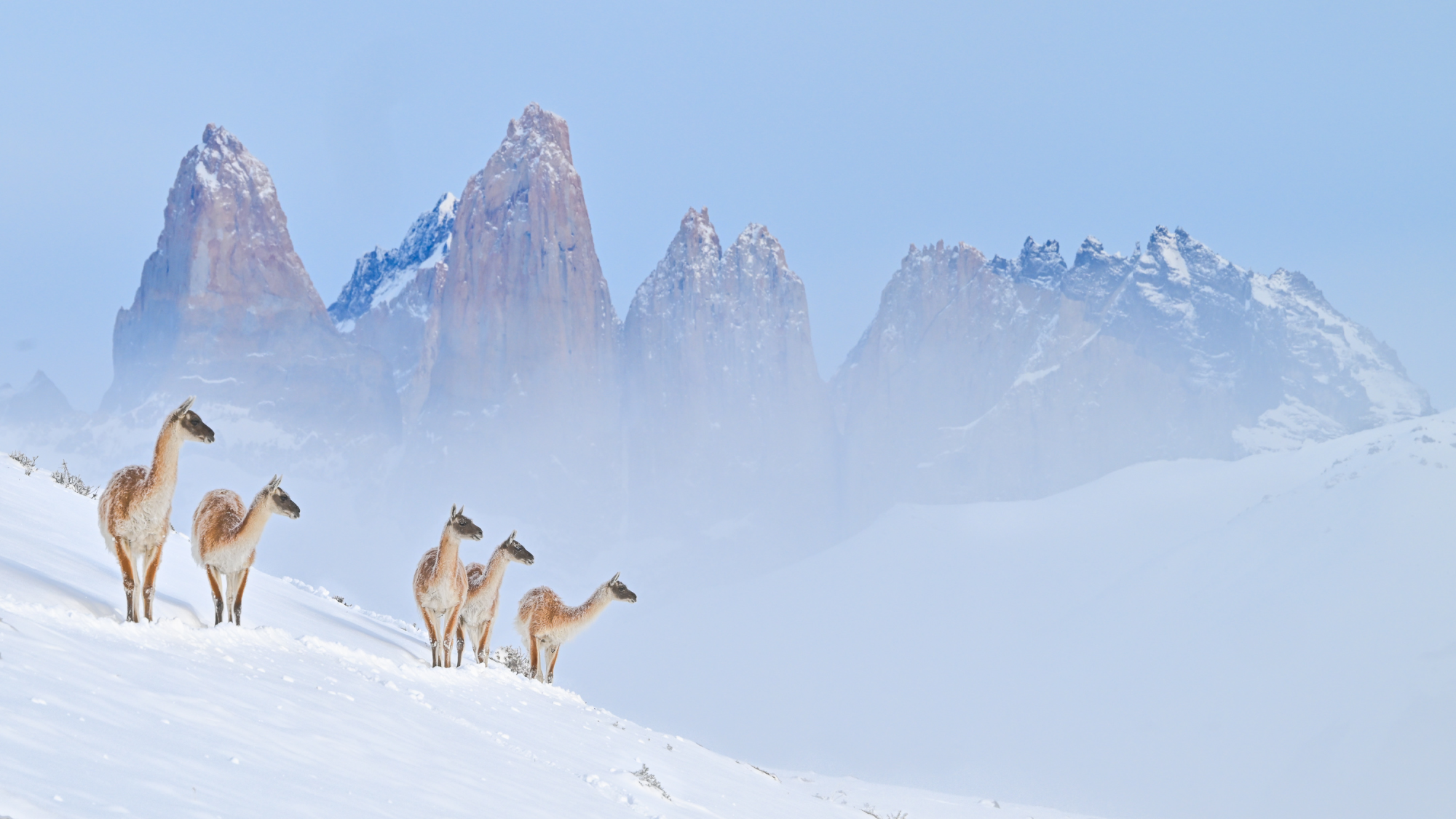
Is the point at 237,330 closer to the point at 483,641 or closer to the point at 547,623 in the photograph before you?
the point at 547,623

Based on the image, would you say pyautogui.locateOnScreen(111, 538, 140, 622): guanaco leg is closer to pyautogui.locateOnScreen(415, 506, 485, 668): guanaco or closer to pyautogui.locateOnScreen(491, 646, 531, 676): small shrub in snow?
pyautogui.locateOnScreen(415, 506, 485, 668): guanaco

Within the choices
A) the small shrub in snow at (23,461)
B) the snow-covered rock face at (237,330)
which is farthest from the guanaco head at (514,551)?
the snow-covered rock face at (237,330)

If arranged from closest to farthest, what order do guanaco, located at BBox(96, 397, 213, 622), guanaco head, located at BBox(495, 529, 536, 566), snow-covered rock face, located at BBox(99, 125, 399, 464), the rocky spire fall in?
1. guanaco, located at BBox(96, 397, 213, 622)
2. guanaco head, located at BBox(495, 529, 536, 566)
3. the rocky spire
4. snow-covered rock face, located at BBox(99, 125, 399, 464)

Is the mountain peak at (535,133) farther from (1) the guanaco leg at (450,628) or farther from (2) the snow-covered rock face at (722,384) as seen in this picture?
(1) the guanaco leg at (450,628)

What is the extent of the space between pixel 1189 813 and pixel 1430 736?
10609 mm

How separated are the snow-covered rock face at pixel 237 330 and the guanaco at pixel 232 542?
170m

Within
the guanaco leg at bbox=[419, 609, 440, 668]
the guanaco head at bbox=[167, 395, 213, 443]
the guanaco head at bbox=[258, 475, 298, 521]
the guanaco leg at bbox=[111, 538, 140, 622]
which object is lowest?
the guanaco leg at bbox=[111, 538, 140, 622]

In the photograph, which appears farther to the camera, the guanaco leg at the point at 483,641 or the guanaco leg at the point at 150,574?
the guanaco leg at the point at 483,641

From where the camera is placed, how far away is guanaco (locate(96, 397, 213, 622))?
30.0ft

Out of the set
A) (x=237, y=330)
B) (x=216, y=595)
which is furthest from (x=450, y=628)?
(x=237, y=330)

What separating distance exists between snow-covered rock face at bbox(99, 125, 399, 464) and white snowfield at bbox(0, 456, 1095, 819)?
550 feet

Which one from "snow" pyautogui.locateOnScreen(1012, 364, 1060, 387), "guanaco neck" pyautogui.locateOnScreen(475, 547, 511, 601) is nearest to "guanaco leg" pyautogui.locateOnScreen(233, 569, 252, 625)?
"guanaco neck" pyautogui.locateOnScreen(475, 547, 511, 601)

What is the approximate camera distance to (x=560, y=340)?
535 ft

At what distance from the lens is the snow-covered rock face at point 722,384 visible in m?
166
